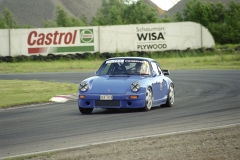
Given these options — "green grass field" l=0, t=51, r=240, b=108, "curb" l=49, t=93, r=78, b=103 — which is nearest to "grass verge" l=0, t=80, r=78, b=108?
"green grass field" l=0, t=51, r=240, b=108

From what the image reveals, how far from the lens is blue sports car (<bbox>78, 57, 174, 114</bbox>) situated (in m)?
13.2

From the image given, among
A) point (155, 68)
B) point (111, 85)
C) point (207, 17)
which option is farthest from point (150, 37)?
point (207, 17)

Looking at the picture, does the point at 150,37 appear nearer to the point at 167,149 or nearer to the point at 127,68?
the point at 127,68

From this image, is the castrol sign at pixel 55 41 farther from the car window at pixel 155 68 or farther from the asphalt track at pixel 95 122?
the car window at pixel 155 68

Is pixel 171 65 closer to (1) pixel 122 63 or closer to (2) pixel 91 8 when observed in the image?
(1) pixel 122 63

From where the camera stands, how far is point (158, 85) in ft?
47.2

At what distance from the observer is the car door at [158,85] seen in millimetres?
14188

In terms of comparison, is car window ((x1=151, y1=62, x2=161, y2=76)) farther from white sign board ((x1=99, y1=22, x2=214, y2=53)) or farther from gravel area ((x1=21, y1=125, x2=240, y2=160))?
white sign board ((x1=99, y1=22, x2=214, y2=53))

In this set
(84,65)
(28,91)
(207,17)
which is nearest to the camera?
(28,91)

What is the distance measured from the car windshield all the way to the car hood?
1.60ft

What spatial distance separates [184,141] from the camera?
29.6 feet

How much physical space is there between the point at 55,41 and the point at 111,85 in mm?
28738

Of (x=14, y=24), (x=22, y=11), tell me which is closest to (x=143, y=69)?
(x=14, y=24)

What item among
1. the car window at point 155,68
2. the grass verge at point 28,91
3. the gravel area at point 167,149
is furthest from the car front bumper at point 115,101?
the gravel area at point 167,149
